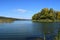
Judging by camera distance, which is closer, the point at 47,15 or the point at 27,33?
the point at 27,33

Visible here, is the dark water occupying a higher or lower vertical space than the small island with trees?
lower

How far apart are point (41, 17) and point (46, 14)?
474cm

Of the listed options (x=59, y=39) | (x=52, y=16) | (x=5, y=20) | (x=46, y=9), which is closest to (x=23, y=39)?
(x=59, y=39)

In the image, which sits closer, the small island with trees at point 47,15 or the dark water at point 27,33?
the dark water at point 27,33

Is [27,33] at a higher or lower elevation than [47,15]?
lower

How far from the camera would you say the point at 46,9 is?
319 ft

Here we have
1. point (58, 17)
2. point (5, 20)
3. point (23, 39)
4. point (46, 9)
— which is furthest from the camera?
point (58, 17)

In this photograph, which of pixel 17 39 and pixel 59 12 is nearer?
pixel 17 39

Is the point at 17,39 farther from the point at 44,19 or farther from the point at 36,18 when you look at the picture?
the point at 36,18

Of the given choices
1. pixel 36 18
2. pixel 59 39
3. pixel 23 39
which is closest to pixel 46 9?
pixel 36 18

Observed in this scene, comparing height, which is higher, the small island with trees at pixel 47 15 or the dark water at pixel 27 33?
the small island with trees at pixel 47 15

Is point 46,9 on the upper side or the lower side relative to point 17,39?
upper

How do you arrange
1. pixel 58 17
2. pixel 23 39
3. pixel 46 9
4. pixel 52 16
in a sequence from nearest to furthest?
pixel 23 39 → pixel 52 16 → pixel 46 9 → pixel 58 17

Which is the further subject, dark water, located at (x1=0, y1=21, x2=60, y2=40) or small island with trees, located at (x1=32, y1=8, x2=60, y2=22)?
small island with trees, located at (x1=32, y1=8, x2=60, y2=22)
